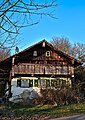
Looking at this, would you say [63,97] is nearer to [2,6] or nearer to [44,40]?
[44,40]

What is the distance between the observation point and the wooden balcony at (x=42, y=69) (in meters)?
31.1

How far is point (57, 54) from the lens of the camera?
32406 mm

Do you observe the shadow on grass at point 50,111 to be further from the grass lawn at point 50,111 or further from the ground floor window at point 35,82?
the ground floor window at point 35,82

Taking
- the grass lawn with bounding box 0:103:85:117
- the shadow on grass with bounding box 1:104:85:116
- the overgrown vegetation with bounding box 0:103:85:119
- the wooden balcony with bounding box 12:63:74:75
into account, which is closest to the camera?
the overgrown vegetation with bounding box 0:103:85:119

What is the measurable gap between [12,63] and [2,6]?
80.4 ft

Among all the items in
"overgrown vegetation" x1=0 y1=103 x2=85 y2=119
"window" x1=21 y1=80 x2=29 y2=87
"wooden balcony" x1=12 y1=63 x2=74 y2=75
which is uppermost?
"wooden balcony" x1=12 y1=63 x2=74 y2=75

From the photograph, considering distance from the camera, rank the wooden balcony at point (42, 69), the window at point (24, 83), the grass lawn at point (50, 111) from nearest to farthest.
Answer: the grass lawn at point (50, 111), the wooden balcony at point (42, 69), the window at point (24, 83)

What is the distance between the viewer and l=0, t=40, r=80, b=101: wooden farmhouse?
3112 centimetres

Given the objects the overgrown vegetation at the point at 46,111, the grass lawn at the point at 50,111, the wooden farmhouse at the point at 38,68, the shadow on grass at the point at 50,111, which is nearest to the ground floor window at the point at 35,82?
the wooden farmhouse at the point at 38,68

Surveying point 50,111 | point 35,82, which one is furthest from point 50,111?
point 35,82

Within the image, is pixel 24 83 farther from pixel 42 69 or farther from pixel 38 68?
pixel 42 69

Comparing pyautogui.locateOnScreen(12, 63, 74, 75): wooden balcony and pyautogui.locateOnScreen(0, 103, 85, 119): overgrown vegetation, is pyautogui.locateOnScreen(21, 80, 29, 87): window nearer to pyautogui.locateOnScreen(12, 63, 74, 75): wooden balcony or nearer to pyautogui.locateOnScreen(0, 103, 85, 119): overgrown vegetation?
pyautogui.locateOnScreen(12, 63, 74, 75): wooden balcony

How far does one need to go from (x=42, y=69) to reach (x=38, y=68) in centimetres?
48

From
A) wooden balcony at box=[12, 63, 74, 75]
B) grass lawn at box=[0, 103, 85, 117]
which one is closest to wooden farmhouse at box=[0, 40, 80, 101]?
wooden balcony at box=[12, 63, 74, 75]
